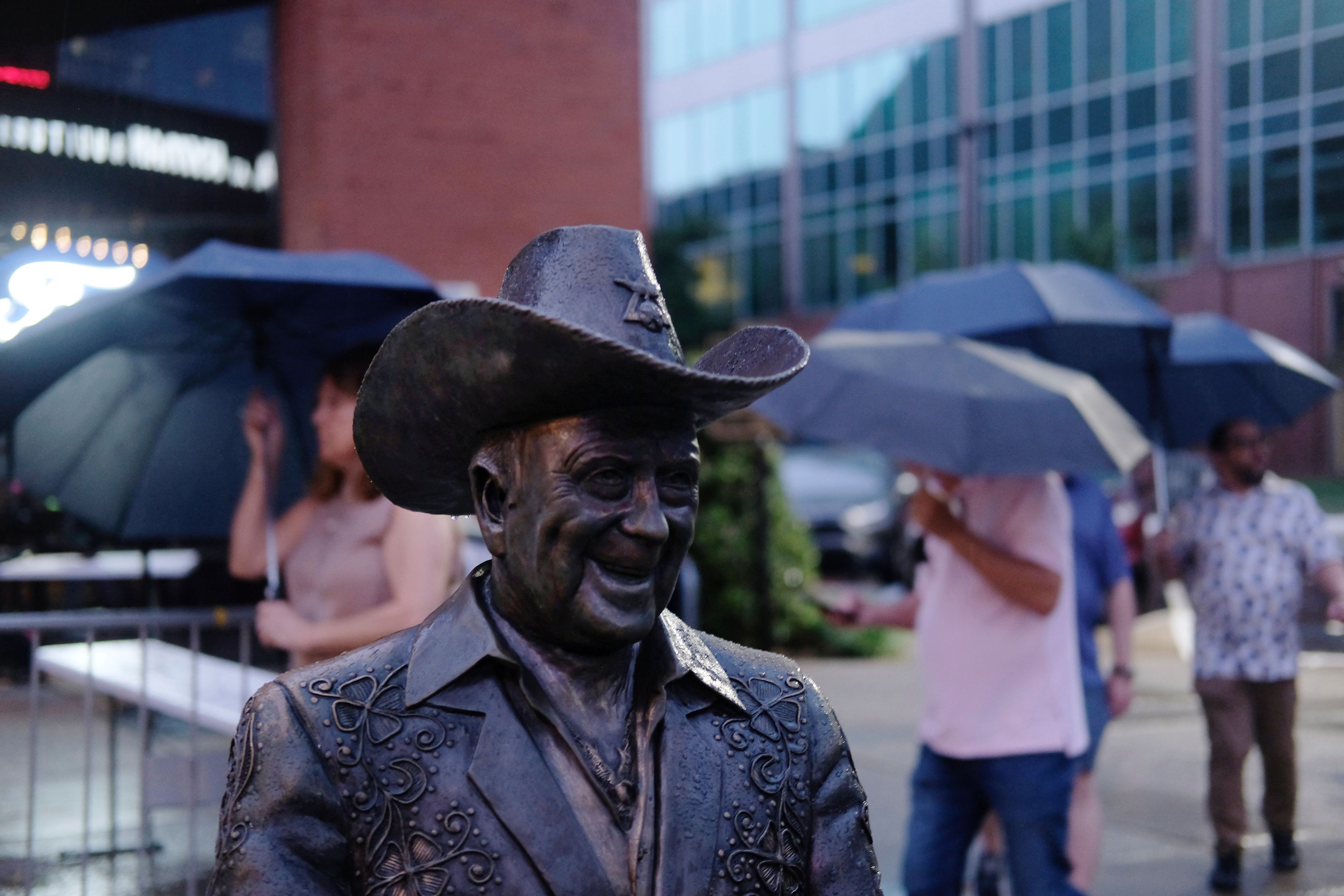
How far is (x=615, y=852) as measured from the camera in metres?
1.70

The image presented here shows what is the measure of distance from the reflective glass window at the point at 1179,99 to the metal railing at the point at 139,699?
2576cm

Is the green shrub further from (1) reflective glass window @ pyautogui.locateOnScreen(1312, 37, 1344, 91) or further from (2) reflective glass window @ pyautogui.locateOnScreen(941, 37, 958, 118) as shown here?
(2) reflective glass window @ pyautogui.locateOnScreen(941, 37, 958, 118)

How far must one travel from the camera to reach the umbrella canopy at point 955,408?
4316mm

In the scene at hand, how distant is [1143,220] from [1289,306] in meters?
6.86

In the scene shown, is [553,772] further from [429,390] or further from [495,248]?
[495,248]

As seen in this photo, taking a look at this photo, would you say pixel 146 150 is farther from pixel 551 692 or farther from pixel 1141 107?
pixel 1141 107

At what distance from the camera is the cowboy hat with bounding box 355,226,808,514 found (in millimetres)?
1627

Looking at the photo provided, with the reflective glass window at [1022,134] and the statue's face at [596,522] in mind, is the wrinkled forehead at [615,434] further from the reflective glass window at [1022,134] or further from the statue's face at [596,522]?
the reflective glass window at [1022,134]

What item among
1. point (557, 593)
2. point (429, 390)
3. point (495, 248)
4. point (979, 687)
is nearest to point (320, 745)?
point (557, 593)

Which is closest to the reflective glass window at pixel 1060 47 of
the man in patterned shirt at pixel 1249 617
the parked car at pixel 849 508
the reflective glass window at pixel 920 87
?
the reflective glass window at pixel 920 87

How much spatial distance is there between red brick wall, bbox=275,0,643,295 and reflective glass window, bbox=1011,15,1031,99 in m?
23.5

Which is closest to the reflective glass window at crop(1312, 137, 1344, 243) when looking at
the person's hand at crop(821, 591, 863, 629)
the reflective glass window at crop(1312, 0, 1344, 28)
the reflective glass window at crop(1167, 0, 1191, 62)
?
the reflective glass window at crop(1167, 0, 1191, 62)

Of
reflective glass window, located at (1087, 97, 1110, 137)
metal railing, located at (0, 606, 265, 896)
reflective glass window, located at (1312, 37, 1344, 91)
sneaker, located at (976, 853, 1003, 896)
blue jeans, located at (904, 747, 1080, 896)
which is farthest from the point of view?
reflective glass window, located at (1087, 97, 1110, 137)

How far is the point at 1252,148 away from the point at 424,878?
2676cm
